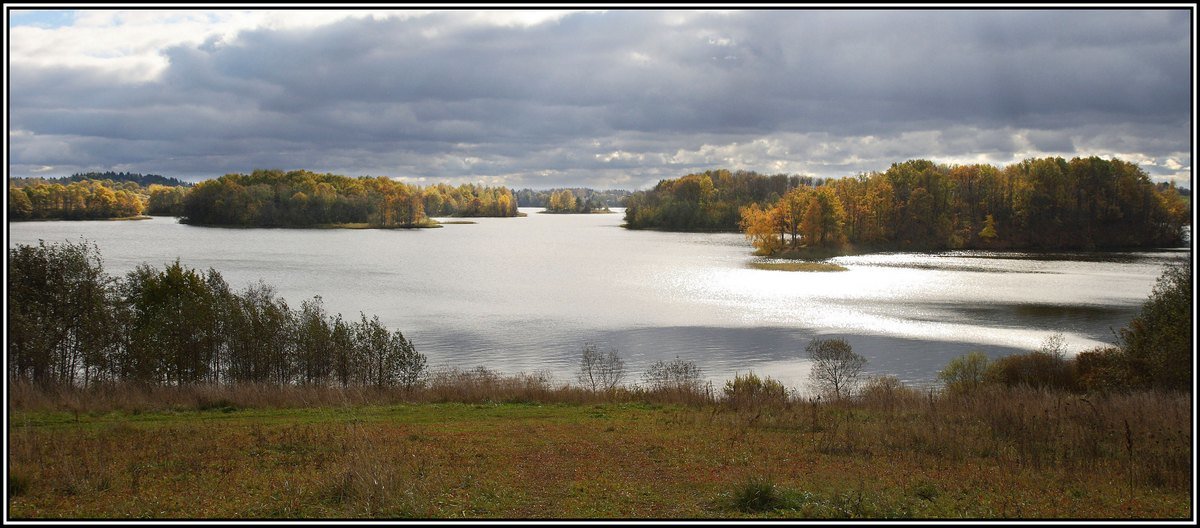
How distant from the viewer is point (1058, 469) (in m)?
11.4

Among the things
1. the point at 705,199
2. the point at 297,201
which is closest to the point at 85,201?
the point at 297,201

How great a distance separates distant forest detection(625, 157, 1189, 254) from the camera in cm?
9562

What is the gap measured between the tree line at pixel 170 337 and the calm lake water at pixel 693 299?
5.48 meters

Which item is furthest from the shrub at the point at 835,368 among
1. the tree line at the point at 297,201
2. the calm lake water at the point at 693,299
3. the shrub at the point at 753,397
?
the tree line at the point at 297,201

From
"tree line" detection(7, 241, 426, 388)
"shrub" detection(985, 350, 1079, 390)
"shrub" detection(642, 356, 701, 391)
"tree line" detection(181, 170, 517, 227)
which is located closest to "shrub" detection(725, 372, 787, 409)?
"shrub" detection(642, 356, 701, 391)

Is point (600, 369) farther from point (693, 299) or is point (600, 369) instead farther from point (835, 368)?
point (693, 299)

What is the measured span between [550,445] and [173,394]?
36.5 feet

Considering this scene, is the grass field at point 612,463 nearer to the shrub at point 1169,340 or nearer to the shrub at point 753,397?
the shrub at point 753,397

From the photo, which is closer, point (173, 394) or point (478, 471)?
point (478, 471)

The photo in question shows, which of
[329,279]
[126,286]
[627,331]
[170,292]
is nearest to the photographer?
[170,292]

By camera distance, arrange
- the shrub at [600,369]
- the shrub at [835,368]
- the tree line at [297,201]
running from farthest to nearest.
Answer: the tree line at [297,201], the shrub at [600,369], the shrub at [835,368]

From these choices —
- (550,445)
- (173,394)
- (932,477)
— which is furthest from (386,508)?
(173,394)

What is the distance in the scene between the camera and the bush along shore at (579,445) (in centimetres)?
929

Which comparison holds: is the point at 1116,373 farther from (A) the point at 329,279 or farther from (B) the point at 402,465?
(A) the point at 329,279
